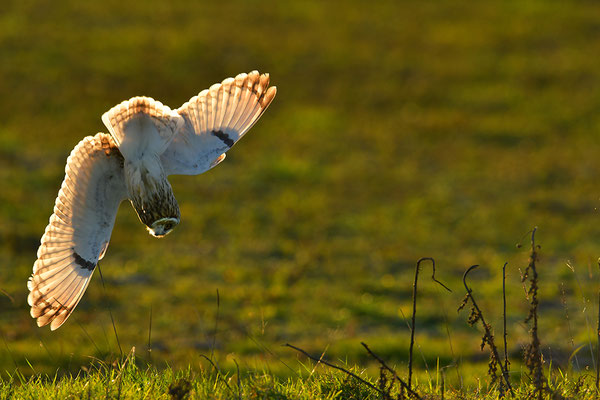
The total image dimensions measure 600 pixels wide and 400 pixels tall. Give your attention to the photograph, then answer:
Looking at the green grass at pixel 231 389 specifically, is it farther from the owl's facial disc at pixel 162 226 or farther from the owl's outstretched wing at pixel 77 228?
the owl's facial disc at pixel 162 226

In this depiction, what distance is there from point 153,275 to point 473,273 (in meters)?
4.75

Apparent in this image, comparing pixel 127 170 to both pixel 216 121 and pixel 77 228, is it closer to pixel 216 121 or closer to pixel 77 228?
pixel 77 228

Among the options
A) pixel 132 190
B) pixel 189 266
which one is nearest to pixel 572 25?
pixel 189 266

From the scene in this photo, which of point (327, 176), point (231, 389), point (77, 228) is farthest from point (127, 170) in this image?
point (327, 176)

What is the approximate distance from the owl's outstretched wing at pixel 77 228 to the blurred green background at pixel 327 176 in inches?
22.1

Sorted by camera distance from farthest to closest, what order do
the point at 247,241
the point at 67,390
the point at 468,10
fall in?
the point at 468,10
the point at 247,241
the point at 67,390

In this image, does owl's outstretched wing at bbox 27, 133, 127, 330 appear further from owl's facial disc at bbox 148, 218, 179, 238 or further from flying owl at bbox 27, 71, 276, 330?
owl's facial disc at bbox 148, 218, 179, 238

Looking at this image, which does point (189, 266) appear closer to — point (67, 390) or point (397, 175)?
point (397, 175)

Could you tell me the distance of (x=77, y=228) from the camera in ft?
17.2

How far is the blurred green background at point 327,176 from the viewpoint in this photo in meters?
9.80

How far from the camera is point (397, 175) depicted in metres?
16.5

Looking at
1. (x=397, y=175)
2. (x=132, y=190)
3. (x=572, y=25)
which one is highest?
(x=572, y=25)

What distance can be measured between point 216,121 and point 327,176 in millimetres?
10923

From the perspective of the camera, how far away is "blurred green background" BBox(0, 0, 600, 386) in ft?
32.2
